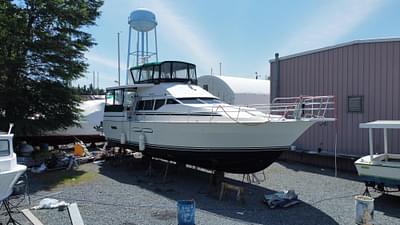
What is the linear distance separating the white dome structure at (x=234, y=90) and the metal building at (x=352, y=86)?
5.39 m

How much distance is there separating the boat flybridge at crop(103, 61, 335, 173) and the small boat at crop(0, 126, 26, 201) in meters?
4.34

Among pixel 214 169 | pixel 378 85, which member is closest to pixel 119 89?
pixel 214 169

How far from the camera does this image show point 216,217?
22.6ft

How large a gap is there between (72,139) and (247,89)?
9.38 meters

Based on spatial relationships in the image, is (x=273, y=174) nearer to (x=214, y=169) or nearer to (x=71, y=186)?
(x=214, y=169)

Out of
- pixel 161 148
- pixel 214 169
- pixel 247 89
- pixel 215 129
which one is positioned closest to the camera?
pixel 215 129

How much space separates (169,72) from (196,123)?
3.60m

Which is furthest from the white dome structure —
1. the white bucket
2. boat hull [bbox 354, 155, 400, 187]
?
the white bucket

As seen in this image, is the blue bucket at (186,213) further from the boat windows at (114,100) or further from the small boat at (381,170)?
the boat windows at (114,100)

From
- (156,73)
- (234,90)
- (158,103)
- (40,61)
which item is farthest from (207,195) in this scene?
(234,90)

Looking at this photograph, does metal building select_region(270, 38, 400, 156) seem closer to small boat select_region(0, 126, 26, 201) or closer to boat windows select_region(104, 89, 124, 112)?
boat windows select_region(104, 89, 124, 112)

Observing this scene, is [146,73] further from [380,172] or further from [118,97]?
Result: [380,172]

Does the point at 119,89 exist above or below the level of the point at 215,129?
above

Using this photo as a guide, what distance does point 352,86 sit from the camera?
12062 mm
